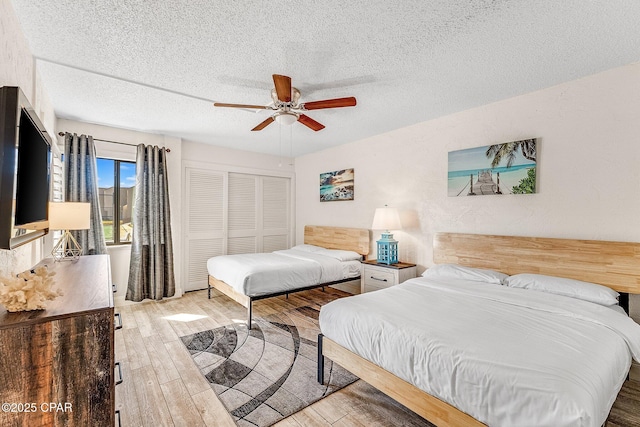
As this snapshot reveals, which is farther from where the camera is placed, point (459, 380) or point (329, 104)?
point (329, 104)

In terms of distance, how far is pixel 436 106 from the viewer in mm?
3270

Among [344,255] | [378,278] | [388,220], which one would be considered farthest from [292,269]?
[388,220]

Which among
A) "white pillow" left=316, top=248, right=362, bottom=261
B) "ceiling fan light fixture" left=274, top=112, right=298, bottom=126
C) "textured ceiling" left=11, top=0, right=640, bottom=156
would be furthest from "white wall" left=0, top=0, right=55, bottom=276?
"white pillow" left=316, top=248, right=362, bottom=261

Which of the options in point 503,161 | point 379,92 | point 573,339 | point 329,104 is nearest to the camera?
point 573,339

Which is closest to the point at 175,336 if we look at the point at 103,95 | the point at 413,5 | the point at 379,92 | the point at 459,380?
the point at 103,95

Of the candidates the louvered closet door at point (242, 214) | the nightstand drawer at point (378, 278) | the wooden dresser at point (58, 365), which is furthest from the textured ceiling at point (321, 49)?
the louvered closet door at point (242, 214)

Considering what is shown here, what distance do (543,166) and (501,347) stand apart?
215 cm

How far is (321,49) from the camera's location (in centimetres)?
212

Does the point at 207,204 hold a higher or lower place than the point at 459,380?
higher

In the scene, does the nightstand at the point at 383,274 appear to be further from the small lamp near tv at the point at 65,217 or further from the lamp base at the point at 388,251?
the small lamp near tv at the point at 65,217

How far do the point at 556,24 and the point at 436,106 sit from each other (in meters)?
1.43

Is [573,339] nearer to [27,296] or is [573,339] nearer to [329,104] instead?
[329,104]

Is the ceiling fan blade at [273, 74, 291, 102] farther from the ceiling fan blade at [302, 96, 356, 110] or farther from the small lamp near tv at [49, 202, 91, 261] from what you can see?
the small lamp near tv at [49, 202, 91, 261]

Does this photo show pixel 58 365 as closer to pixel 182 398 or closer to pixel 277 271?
pixel 182 398
